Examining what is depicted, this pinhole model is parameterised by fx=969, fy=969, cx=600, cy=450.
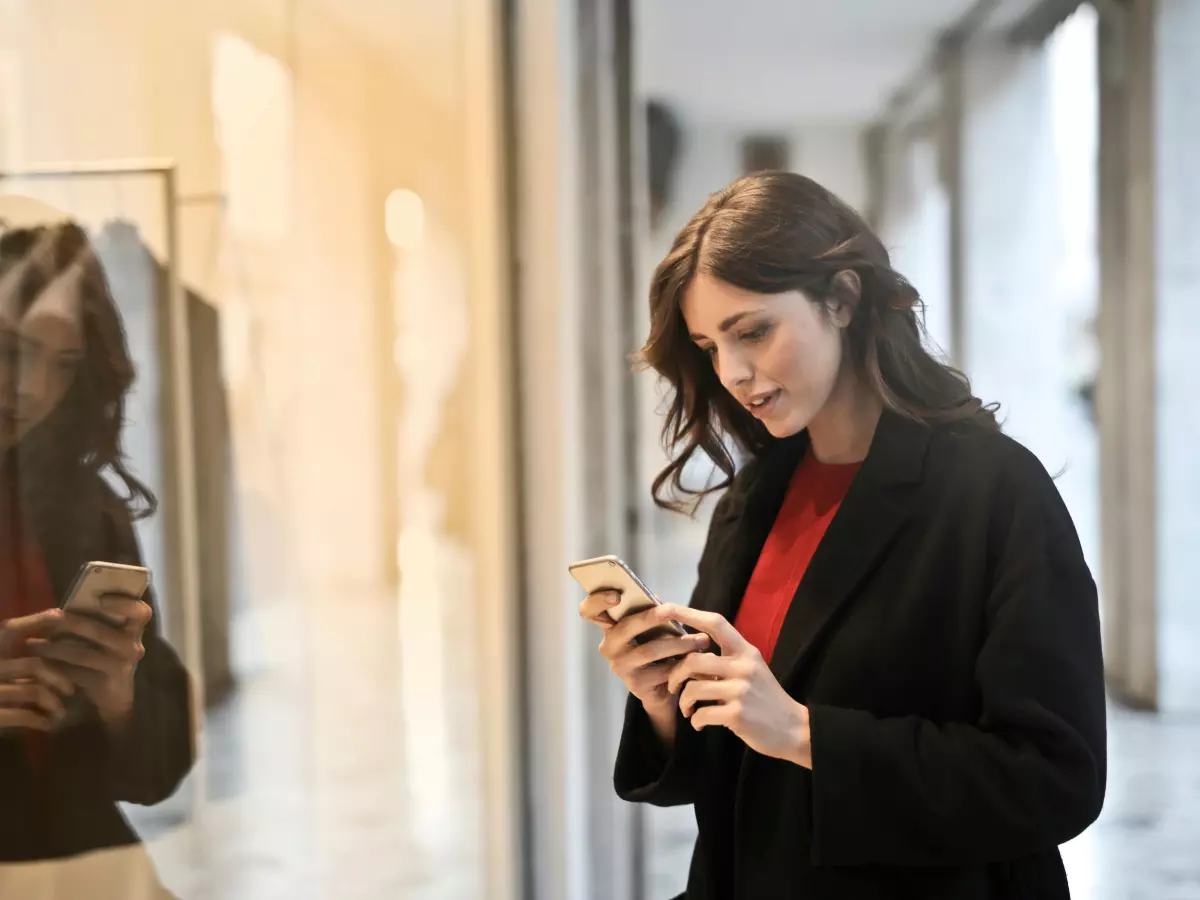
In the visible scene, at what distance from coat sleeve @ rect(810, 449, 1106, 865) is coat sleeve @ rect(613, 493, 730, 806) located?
190mm

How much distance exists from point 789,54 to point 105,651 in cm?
105

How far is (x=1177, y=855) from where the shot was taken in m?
1.14

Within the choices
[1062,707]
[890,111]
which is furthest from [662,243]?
[1062,707]

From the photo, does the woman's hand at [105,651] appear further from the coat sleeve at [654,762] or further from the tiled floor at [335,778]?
the coat sleeve at [654,762]

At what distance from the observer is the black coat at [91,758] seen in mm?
1073

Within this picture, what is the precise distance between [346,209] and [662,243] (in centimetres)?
47

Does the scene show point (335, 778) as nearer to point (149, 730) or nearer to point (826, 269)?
point (149, 730)

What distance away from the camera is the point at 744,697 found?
2.89 ft

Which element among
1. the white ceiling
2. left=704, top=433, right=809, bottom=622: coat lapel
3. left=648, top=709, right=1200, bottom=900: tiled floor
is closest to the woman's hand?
left=704, top=433, right=809, bottom=622: coat lapel

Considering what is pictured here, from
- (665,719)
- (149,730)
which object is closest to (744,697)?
(665,719)

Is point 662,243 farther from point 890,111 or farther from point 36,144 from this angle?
point 36,144

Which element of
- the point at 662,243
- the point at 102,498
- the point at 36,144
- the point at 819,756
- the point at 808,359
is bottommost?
the point at 819,756

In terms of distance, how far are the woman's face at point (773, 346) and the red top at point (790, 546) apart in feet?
0.22

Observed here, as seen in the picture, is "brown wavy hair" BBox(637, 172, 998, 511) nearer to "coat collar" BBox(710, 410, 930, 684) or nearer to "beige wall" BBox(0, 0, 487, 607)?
"coat collar" BBox(710, 410, 930, 684)
